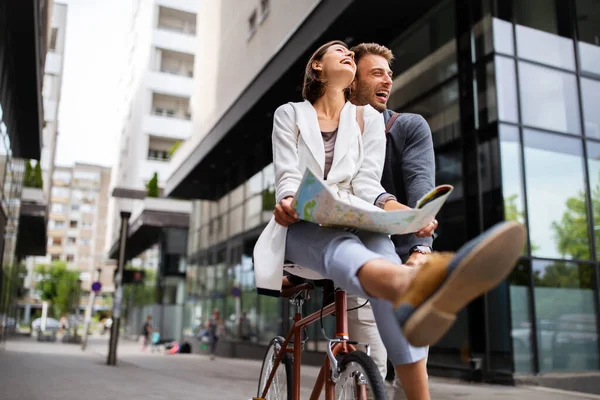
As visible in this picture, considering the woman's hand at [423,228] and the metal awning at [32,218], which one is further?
the metal awning at [32,218]

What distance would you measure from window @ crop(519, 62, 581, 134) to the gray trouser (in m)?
9.35

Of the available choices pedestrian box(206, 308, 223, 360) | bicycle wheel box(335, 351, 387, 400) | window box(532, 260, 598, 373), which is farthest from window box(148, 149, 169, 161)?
bicycle wheel box(335, 351, 387, 400)

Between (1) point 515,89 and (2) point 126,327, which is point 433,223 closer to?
(1) point 515,89

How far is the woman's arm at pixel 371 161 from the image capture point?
237 cm

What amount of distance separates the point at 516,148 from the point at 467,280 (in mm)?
9590

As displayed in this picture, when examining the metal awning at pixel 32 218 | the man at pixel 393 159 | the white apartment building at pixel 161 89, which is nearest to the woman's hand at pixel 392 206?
the man at pixel 393 159

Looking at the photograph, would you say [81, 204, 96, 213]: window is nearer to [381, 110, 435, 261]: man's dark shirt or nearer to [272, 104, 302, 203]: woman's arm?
[381, 110, 435, 261]: man's dark shirt

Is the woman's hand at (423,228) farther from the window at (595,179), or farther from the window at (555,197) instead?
the window at (595,179)

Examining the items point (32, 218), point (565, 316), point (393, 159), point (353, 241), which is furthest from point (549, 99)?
point (32, 218)

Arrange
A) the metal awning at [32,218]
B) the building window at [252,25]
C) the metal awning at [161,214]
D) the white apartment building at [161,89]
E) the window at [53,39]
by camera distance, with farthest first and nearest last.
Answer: the white apartment building at [161,89], the window at [53,39], the metal awning at [161,214], the metal awning at [32,218], the building window at [252,25]

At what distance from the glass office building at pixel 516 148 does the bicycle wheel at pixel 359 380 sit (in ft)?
26.7

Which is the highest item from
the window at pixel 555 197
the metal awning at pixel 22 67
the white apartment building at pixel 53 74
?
the white apartment building at pixel 53 74

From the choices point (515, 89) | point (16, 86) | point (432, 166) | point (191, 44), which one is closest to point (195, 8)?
point (191, 44)

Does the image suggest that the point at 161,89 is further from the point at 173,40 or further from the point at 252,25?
the point at 252,25
